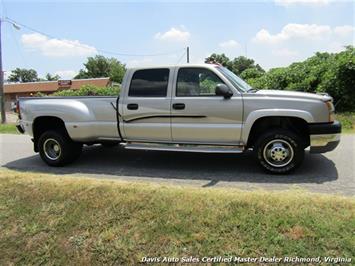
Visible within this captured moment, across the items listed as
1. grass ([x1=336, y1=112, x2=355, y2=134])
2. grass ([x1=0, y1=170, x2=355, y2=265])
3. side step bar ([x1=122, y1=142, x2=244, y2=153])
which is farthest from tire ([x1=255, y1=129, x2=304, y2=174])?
grass ([x1=336, y1=112, x2=355, y2=134])

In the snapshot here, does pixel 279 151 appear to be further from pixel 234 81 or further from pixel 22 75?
pixel 22 75

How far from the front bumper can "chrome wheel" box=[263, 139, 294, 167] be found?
0.38 metres

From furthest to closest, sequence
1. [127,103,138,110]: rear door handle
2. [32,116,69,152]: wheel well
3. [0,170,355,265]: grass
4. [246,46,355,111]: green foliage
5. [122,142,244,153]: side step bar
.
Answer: [246,46,355,111]: green foliage
[32,116,69,152]: wheel well
[127,103,138,110]: rear door handle
[122,142,244,153]: side step bar
[0,170,355,265]: grass

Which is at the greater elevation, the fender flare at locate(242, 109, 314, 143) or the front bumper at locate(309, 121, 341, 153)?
the fender flare at locate(242, 109, 314, 143)

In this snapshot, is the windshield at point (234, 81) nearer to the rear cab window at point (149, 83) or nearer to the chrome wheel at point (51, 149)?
the rear cab window at point (149, 83)

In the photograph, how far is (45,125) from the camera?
24.9ft

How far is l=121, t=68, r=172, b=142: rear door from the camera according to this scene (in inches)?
258

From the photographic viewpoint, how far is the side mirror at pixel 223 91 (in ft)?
20.0

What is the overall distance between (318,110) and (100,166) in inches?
159

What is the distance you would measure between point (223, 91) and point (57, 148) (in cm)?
350

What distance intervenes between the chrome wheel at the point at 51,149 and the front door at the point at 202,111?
2.44 meters

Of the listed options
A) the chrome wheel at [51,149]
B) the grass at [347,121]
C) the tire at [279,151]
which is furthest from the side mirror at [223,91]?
the grass at [347,121]

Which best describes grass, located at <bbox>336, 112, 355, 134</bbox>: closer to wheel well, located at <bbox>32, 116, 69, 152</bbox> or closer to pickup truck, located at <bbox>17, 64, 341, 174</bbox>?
pickup truck, located at <bbox>17, 64, 341, 174</bbox>

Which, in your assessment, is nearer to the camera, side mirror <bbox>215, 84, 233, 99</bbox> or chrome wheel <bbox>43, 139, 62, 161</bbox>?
side mirror <bbox>215, 84, 233, 99</bbox>
